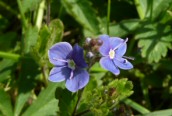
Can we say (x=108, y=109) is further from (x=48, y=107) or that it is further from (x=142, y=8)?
(x=142, y=8)

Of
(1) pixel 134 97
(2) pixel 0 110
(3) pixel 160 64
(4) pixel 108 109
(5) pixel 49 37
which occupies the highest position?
(5) pixel 49 37

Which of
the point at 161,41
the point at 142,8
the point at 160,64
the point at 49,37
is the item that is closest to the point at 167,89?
the point at 160,64

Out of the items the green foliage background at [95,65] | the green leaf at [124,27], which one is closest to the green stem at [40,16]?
the green foliage background at [95,65]

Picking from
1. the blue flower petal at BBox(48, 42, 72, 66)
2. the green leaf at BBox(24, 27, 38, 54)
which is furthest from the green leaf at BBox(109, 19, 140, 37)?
the blue flower petal at BBox(48, 42, 72, 66)

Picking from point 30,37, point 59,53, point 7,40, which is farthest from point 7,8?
point 59,53

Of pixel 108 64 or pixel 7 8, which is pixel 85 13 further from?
pixel 108 64
